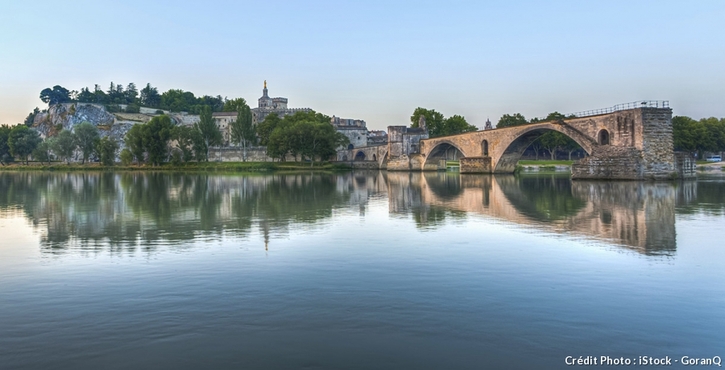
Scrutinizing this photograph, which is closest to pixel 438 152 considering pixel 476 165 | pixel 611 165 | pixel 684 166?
pixel 476 165

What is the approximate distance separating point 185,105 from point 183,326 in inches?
6650

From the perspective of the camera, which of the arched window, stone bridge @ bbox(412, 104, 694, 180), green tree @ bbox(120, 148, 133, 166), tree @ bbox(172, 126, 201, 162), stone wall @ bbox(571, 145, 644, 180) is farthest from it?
green tree @ bbox(120, 148, 133, 166)

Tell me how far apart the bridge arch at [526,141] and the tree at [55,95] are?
14258 cm

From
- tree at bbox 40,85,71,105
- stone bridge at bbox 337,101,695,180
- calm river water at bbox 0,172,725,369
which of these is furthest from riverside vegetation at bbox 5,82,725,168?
calm river water at bbox 0,172,725,369

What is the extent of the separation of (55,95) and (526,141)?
14800 centimetres

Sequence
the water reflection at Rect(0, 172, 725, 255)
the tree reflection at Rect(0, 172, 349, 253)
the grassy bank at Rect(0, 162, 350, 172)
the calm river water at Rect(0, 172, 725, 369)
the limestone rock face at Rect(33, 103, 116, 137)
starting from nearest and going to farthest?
the calm river water at Rect(0, 172, 725, 369), the tree reflection at Rect(0, 172, 349, 253), the water reflection at Rect(0, 172, 725, 255), the grassy bank at Rect(0, 162, 350, 172), the limestone rock face at Rect(33, 103, 116, 137)

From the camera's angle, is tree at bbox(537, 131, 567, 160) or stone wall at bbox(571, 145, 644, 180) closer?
stone wall at bbox(571, 145, 644, 180)

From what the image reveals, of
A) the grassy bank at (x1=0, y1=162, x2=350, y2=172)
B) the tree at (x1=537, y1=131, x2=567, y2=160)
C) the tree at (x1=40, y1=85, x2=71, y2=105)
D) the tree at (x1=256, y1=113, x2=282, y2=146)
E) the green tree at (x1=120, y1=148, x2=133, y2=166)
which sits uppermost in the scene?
→ the tree at (x1=40, y1=85, x2=71, y2=105)

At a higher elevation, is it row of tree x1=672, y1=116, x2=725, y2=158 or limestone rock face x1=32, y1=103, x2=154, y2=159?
limestone rock face x1=32, y1=103, x2=154, y2=159

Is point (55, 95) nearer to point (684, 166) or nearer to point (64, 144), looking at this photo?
point (64, 144)

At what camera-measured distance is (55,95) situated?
15938 centimetres

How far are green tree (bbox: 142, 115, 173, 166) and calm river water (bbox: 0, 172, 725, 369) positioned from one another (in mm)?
65563

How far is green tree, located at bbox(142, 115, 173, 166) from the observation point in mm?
79500

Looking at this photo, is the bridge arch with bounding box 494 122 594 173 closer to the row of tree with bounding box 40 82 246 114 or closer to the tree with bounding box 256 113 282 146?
the tree with bounding box 256 113 282 146
